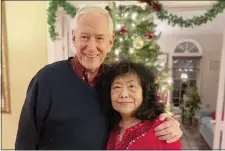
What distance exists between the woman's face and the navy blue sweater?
0.16 feet

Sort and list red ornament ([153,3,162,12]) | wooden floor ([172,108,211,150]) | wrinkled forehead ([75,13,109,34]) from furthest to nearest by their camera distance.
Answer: red ornament ([153,3,162,12]) → wooden floor ([172,108,211,150]) → wrinkled forehead ([75,13,109,34])

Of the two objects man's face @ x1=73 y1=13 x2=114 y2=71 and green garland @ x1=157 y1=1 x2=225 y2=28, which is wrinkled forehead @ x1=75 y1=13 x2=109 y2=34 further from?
green garland @ x1=157 y1=1 x2=225 y2=28

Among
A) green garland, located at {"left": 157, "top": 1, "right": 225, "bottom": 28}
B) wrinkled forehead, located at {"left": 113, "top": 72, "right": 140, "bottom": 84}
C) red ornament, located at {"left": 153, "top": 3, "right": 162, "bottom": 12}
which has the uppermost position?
red ornament, located at {"left": 153, "top": 3, "right": 162, "bottom": 12}

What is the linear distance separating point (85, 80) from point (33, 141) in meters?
0.21

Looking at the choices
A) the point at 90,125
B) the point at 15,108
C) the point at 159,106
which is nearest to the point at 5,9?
the point at 15,108

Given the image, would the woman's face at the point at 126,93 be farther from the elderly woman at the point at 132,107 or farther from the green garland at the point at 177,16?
the green garland at the point at 177,16

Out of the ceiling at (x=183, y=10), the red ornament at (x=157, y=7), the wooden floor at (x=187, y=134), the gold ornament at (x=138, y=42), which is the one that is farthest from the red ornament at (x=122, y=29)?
the wooden floor at (x=187, y=134)

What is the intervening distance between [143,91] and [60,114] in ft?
0.71

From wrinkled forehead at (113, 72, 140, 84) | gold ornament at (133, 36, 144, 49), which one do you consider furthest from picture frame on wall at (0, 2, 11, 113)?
gold ornament at (133, 36, 144, 49)

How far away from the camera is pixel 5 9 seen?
Answer: 1.52ft

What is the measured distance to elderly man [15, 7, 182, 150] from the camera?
0.43 meters

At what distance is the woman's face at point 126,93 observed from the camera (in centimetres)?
48

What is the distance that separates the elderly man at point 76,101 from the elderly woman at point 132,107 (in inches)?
0.9

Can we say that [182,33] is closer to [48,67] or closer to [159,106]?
[159,106]
